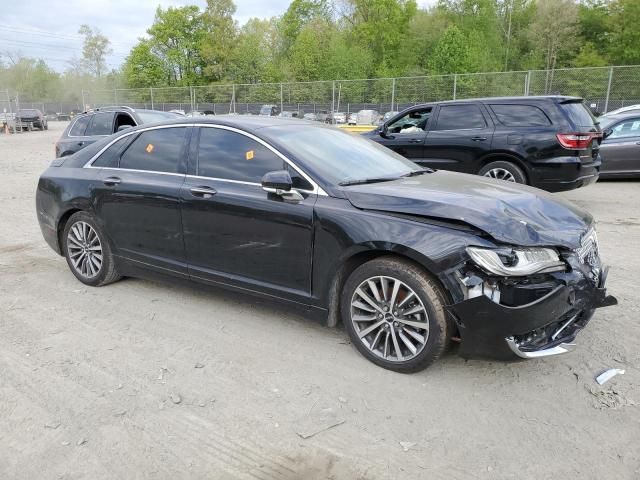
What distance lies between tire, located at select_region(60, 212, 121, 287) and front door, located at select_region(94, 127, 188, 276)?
0.59 ft

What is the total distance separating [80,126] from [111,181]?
7.41 metres

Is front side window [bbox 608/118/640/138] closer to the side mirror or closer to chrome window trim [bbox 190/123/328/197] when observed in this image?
chrome window trim [bbox 190/123/328/197]

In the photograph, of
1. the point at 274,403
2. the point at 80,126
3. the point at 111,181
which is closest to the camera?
the point at 274,403

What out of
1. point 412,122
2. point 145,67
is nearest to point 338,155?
point 412,122

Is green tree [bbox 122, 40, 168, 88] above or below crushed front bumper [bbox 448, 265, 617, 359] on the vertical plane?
above

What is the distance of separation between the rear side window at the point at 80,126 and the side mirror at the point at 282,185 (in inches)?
351

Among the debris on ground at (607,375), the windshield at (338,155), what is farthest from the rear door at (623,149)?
the debris on ground at (607,375)

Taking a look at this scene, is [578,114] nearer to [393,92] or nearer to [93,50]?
[393,92]

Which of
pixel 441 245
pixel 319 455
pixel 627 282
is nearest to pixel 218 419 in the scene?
pixel 319 455

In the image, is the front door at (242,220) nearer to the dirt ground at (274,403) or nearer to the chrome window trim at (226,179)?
the chrome window trim at (226,179)

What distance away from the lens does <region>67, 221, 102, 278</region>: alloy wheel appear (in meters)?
5.00

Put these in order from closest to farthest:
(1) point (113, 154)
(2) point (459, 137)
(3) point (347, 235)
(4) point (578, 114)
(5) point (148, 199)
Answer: (3) point (347, 235) → (5) point (148, 199) → (1) point (113, 154) → (4) point (578, 114) → (2) point (459, 137)

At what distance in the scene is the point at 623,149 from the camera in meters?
10.6

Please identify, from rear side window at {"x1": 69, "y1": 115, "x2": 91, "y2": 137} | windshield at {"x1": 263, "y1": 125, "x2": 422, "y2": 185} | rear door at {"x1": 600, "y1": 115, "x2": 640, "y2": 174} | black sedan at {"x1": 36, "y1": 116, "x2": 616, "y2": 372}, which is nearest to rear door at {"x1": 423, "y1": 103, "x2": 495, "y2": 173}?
rear door at {"x1": 600, "y1": 115, "x2": 640, "y2": 174}
